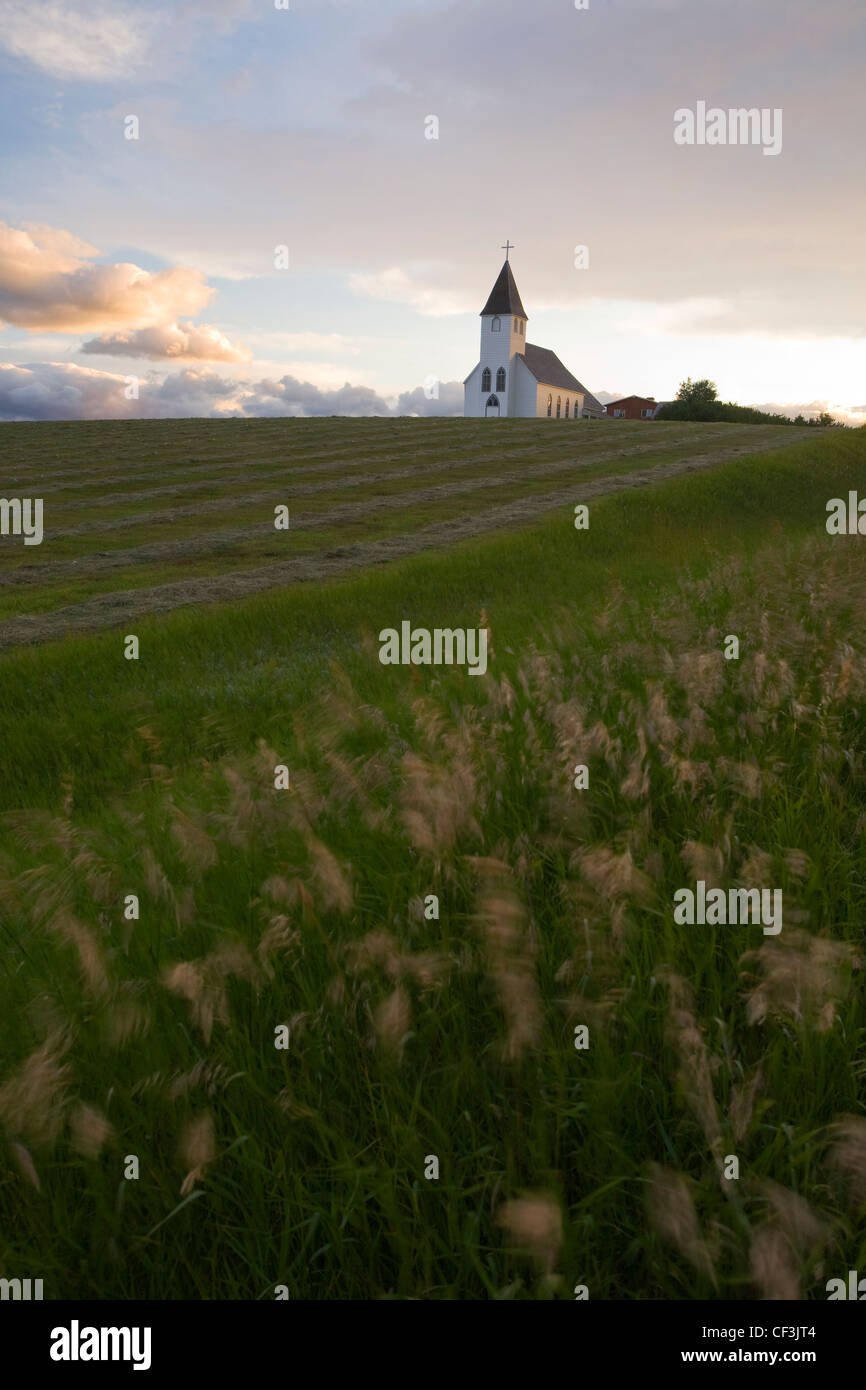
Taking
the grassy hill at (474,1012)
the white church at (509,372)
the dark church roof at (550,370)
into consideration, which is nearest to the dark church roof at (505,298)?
the white church at (509,372)

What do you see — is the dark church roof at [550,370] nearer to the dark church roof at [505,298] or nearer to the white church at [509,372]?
the white church at [509,372]

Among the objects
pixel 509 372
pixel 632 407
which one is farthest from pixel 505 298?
pixel 632 407

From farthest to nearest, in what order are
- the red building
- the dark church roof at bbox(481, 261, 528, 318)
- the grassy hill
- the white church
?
the red building < the dark church roof at bbox(481, 261, 528, 318) < the white church < the grassy hill

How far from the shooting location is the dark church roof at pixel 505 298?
103938 mm

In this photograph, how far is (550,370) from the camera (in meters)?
106

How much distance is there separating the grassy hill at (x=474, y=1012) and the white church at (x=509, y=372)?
100433mm

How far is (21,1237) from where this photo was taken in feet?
7.37

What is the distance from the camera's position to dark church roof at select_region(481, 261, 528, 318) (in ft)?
341

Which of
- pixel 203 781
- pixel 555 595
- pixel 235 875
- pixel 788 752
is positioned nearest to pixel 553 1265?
pixel 235 875

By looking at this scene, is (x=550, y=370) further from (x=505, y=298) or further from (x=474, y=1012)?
(x=474, y=1012)

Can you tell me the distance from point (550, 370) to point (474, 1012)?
11274 centimetres

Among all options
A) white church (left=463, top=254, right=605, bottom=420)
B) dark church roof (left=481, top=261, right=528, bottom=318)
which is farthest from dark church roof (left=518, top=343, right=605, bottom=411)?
dark church roof (left=481, top=261, right=528, bottom=318)

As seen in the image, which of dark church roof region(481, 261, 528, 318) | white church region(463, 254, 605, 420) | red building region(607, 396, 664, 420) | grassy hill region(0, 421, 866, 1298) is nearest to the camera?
grassy hill region(0, 421, 866, 1298)

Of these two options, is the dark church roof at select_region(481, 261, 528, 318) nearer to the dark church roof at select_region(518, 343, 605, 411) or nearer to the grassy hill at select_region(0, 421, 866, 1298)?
the dark church roof at select_region(518, 343, 605, 411)
